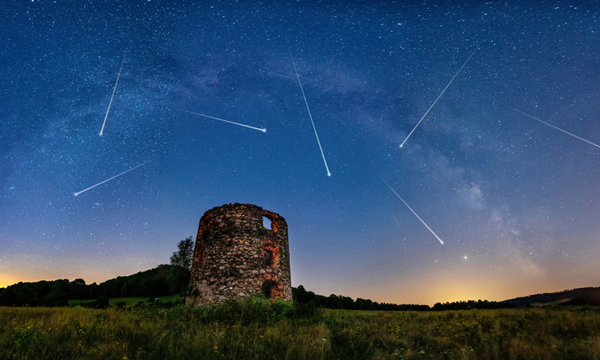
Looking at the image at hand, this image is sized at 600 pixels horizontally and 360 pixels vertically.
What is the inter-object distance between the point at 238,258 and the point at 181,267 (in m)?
35.1

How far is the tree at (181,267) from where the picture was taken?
41812 mm

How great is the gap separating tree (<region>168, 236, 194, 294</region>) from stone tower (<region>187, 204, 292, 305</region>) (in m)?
28.2

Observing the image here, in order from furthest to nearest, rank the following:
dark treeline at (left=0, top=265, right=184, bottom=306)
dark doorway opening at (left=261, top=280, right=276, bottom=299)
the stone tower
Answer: dark treeline at (left=0, top=265, right=184, bottom=306) → dark doorway opening at (left=261, top=280, right=276, bottom=299) → the stone tower

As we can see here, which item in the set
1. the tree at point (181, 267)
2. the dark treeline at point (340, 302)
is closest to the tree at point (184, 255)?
the tree at point (181, 267)

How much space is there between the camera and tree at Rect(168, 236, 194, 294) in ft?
137

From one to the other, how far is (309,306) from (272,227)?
→ 7.12 m

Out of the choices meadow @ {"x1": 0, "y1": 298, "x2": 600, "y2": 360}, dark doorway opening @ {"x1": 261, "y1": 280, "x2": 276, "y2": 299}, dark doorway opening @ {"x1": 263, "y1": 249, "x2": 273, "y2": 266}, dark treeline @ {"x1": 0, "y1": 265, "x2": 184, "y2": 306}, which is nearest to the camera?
meadow @ {"x1": 0, "y1": 298, "x2": 600, "y2": 360}

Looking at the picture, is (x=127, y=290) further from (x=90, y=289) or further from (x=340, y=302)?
(x=340, y=302)

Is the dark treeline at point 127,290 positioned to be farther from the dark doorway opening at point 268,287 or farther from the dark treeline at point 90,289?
the dark doorway opening at point 268,287

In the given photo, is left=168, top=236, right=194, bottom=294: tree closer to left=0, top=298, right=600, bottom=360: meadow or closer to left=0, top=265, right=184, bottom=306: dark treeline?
left=0, top=265, right=184, bottom=306: dark treeline

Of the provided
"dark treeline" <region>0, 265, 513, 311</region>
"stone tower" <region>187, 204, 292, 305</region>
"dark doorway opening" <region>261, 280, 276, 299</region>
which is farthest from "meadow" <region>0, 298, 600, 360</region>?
"dark treeline" <region>0, 265, 513, 311</region>

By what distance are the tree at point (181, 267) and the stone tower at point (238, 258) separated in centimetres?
2822

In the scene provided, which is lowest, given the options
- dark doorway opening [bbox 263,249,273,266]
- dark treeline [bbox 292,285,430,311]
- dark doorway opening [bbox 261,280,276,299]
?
dark treeline [bbox 292,285,430,311]

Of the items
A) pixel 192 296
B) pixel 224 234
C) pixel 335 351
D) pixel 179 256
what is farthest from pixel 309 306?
pixel 179 256
